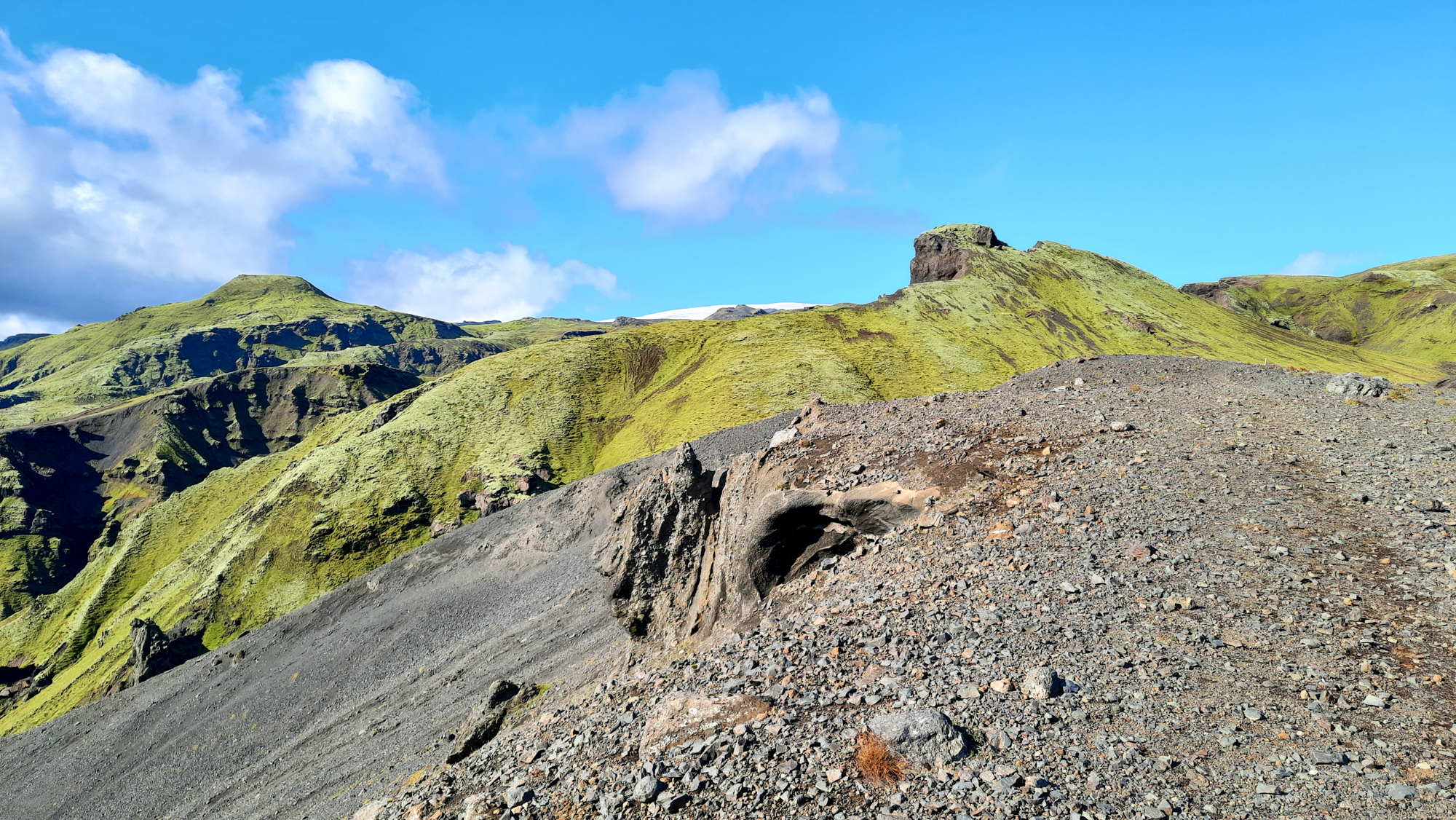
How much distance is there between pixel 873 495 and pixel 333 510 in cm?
10119

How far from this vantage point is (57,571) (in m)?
150

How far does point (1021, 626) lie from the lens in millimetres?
15625

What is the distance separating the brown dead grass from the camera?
1151cm

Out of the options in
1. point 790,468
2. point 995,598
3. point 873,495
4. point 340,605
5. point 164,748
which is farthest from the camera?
point 340,605

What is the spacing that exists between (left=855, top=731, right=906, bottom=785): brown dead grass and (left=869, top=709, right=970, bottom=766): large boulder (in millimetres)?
137

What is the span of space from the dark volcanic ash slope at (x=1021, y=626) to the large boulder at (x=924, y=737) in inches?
3.2

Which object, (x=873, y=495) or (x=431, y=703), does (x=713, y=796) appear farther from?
(x=431, y=703)

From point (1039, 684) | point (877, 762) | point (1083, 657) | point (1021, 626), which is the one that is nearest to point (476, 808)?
point (877, 762)

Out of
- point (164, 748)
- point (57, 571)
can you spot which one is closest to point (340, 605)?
point (164, 748)

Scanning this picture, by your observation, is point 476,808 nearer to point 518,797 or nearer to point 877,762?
point 518,797

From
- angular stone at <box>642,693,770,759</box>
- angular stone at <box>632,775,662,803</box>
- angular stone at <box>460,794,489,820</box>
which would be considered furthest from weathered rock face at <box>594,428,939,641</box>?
angular stone at <box>632,775,662,803</box>

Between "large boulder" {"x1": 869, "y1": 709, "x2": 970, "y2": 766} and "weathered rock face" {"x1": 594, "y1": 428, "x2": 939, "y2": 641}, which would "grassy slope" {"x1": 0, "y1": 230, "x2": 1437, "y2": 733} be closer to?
"weathered rock face" {"x1": 594, "y1": 428, "x2": 939, "y2": 641}

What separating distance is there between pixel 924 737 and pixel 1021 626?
5088 mm

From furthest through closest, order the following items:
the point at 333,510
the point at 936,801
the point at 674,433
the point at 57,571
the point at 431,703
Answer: the point at 57,571 → the point at 674,433 → the point at 333,510 → the point at 431,703 → the point at 936,801
